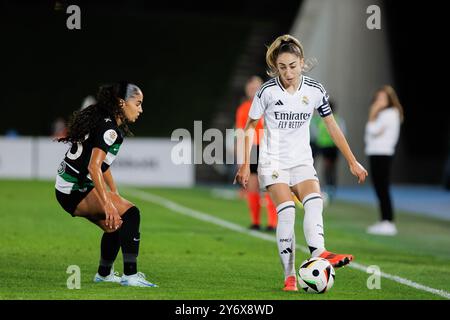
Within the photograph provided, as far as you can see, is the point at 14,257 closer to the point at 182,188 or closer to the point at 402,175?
the point at 182,188

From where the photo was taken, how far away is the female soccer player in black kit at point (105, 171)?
8305mm

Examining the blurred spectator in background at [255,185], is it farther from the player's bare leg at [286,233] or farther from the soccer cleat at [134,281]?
→ the soccer cleat at [134,281]

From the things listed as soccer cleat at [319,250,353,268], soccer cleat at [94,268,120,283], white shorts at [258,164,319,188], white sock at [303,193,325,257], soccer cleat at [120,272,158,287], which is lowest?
soccer cleat at [94,268,120,283]

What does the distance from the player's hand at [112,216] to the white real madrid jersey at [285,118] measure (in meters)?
1.33

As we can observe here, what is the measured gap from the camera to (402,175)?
32062 mm

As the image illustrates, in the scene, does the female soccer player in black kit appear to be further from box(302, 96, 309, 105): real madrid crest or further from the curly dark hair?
box(302, 96, 309, 105): real madrid crest

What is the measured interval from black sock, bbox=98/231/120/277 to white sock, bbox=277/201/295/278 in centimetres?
142

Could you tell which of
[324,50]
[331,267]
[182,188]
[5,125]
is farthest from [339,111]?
[331,267]

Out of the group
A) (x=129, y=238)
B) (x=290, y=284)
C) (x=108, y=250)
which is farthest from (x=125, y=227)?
(x=290, y=284)

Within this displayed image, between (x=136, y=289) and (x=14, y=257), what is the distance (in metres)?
2.69

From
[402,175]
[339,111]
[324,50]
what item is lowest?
[402,175]

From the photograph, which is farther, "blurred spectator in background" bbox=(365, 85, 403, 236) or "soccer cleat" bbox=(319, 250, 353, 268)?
"blurred spectator in background" bbox=(365, 85, 403, 236)

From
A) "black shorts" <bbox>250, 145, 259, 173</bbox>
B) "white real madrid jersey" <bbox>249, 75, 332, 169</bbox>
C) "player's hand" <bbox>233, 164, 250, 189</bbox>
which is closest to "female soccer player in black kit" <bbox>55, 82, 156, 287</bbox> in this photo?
"player's hand" <bbox>233, 164, 250, 189</bbox>

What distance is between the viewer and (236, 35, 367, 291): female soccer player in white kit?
27.1 feet
